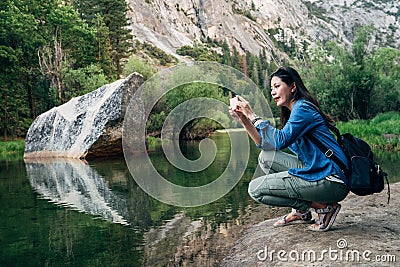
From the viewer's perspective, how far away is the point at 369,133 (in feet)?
43.5

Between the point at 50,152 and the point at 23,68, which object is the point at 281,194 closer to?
the point at 50,152

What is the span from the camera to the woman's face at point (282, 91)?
3.00 m

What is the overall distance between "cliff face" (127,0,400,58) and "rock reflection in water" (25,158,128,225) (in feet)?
158

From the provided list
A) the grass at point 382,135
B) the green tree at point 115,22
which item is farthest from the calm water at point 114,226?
the green tree at point 115,22

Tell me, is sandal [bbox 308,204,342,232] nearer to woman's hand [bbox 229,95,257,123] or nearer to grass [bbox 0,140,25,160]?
woman's hand [bbox 229,95,257,123]

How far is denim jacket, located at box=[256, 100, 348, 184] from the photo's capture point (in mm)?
2752

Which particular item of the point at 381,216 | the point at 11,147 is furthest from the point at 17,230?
the point at 11,147

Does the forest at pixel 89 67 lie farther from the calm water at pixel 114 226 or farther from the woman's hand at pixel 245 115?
the woman's hand at pixel 245 115

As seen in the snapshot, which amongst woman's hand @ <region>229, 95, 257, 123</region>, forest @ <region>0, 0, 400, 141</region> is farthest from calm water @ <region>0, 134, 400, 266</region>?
forest @ <region>0, 0, 400, 141</region>

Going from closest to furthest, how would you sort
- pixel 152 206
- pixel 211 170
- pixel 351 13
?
pixel 152 206
pixel 211 170
pixel 351 13

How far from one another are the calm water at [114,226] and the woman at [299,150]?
0.67 metres

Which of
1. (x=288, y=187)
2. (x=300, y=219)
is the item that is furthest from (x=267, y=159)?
(x=300, y=219)

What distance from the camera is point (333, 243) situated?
2.77m

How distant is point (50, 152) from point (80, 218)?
35.2ft
